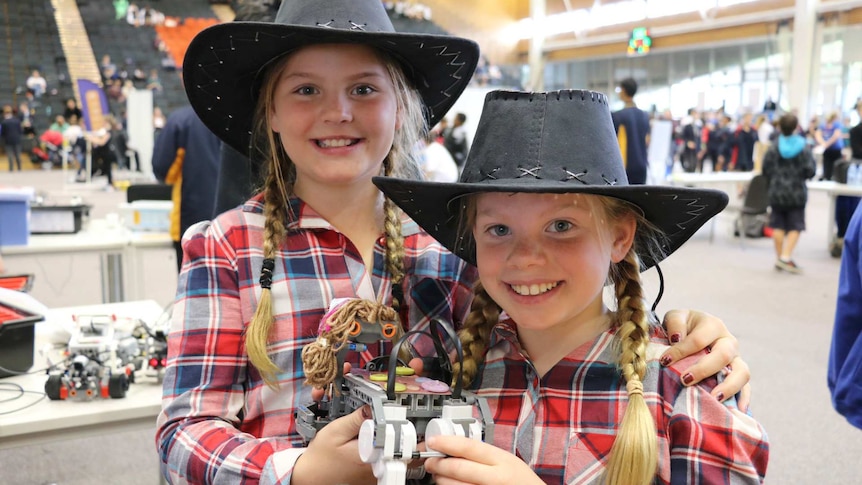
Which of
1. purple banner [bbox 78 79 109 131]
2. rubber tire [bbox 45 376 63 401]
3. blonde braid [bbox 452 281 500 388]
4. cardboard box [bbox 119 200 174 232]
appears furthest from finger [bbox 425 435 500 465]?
purple banner [bbox 78 79 109 131]

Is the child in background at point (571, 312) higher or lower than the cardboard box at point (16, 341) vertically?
higher

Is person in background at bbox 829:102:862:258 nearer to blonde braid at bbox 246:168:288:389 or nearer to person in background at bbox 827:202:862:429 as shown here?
person in background at bbox 827:202:862:429

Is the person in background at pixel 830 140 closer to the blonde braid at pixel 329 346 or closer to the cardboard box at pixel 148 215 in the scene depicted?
the cardboard box at pixel 148 215

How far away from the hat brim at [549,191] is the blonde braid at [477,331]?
0.28 feet

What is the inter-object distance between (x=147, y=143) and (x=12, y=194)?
29.3 ft

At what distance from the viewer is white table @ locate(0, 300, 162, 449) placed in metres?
1.65

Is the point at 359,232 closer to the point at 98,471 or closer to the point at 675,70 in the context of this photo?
the point at 98,471

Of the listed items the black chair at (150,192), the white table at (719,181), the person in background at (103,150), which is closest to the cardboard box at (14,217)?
the black chair at (150,192)

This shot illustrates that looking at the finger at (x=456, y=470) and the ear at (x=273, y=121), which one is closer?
the finger at (x=456, y=470)

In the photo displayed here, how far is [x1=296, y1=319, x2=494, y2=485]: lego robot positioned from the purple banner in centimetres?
1100

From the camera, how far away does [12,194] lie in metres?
3.56

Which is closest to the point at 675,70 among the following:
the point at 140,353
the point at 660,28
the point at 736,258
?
the point at 660,28

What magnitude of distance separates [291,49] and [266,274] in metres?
0.35

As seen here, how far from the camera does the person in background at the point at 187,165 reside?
4.06 m
